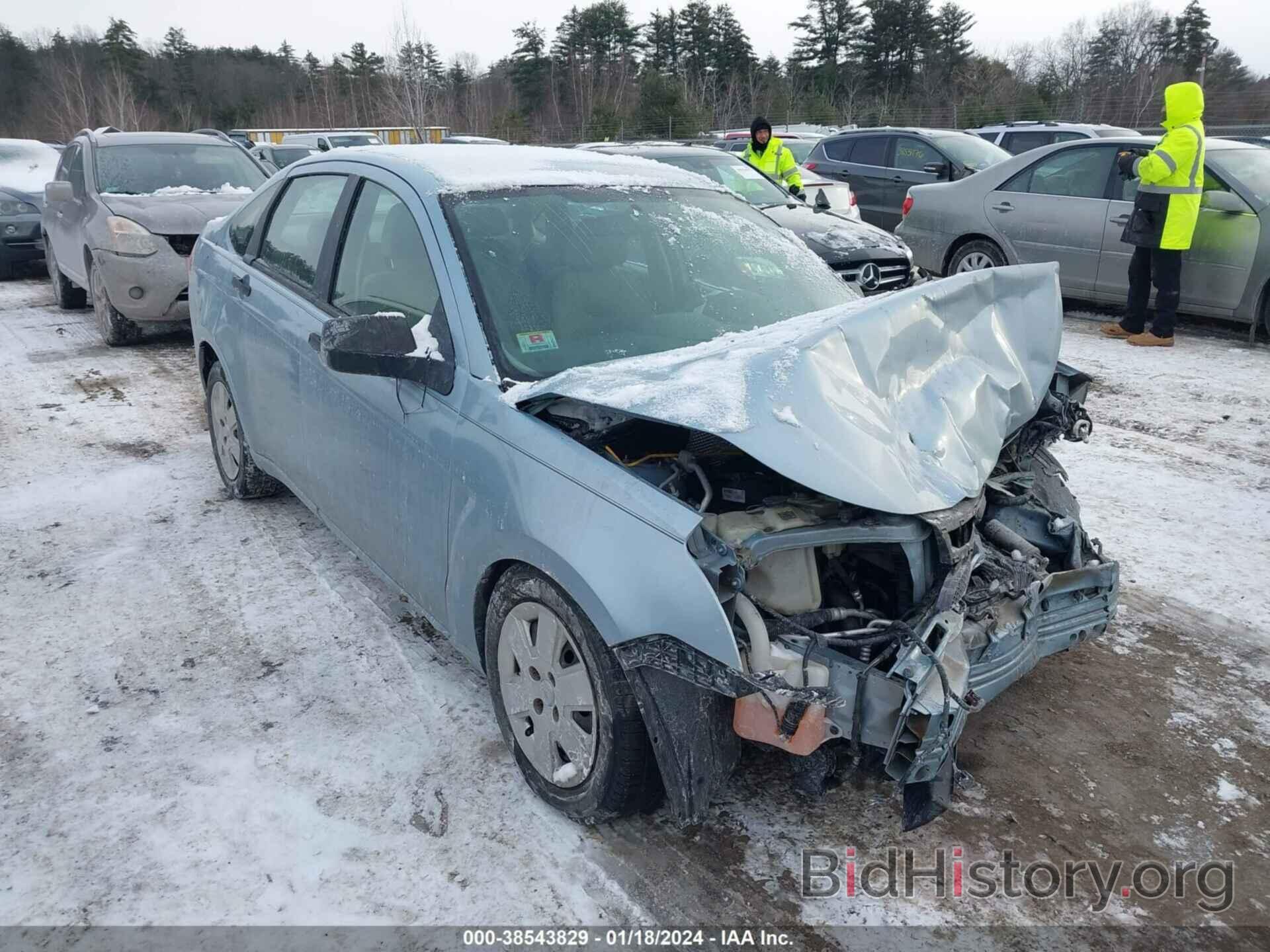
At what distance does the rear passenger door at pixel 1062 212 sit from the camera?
8547mm

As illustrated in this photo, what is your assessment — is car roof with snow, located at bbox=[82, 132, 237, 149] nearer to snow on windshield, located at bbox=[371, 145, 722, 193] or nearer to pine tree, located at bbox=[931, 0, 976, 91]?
snow on windshield, located at bbox=[371, 145, 722, 193]

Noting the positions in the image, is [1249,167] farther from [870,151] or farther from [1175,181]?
[870,151]

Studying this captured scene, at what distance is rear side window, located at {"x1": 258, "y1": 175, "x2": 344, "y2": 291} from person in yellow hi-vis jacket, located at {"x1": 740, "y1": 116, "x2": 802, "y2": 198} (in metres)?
7.48

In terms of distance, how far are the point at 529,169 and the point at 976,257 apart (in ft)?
23.3

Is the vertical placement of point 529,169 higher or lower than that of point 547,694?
higher

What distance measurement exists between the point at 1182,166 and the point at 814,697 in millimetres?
7201

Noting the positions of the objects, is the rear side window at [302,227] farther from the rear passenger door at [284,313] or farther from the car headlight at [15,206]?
the car headlight at [15,206]

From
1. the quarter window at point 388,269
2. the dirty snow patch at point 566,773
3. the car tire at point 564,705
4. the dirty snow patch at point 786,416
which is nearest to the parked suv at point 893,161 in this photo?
the quarter window at point 388,269

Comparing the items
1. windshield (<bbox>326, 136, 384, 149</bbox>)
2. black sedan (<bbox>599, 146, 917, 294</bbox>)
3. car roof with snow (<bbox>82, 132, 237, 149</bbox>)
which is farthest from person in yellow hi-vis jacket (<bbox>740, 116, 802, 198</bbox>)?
windshield (<bbox>326, 136, 384, 149</bbox>)

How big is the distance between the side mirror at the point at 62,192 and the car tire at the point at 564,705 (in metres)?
8.10

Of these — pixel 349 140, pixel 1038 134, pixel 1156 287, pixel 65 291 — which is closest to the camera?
pixel 1156 287

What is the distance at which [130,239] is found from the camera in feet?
26.0

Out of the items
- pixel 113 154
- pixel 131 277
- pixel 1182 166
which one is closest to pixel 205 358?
pixel 131 277

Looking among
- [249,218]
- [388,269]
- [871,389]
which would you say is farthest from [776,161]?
[871,389]
